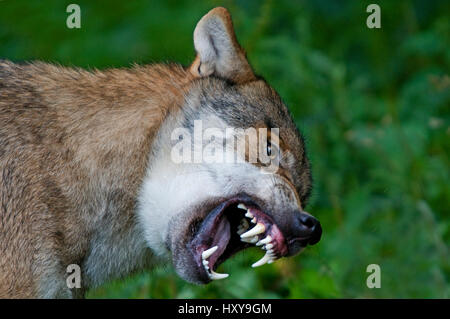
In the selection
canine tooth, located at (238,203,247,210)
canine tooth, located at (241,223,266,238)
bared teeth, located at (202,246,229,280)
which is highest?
canine tooth, located at (238,203,247,210)

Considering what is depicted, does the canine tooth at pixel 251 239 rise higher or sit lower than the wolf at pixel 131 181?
lower

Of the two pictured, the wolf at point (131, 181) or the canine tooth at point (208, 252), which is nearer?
the wolf at point (131, 181)

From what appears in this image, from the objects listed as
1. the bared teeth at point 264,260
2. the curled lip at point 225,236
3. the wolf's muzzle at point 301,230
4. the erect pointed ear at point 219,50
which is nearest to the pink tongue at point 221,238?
the curled lip at point 225,236

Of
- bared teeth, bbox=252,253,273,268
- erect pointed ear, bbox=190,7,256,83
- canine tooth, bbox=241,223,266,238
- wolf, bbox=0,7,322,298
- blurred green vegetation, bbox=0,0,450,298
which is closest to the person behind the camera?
wolf, bbox=0,7,322,298

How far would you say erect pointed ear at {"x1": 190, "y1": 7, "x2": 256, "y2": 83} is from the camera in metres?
5.78

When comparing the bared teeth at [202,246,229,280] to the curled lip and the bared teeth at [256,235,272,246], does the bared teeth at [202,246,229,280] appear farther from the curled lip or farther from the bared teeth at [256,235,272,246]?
the bared teeth at [256,235,272,246]

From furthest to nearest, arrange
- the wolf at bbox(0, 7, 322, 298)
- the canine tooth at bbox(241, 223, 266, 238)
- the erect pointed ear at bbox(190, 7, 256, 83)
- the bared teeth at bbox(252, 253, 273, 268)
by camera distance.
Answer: the erect pointed ear at bbox(190, 7, 256, 83) → the bared teeth at bbox(252, 253, 273, 268) → the canine tooth at bbox(241, 223, 266, 238) → the wolf at bbox(0, 7, 322, 298)

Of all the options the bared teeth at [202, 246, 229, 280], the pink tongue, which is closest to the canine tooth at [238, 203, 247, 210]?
the pink tongue

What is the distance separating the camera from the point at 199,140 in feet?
18.5

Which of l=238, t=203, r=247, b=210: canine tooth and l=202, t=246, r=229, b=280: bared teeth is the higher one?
l=238, t=203, r=247, b=210: canine tooth

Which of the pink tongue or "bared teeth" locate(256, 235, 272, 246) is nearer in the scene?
"bared teeth" locate(256, 235, 272, 246)

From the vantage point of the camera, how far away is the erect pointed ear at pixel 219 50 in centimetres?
578

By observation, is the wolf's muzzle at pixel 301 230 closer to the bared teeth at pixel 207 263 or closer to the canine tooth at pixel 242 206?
the canine tooth at pixel 242 206
